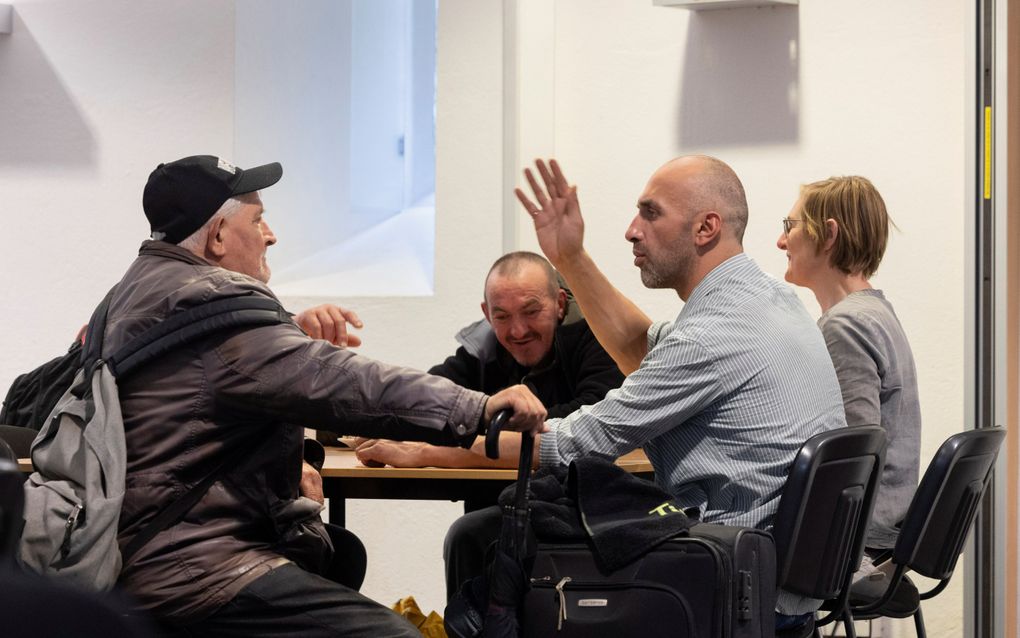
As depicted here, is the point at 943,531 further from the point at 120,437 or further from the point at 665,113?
the point at 665,113

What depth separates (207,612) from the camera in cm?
216

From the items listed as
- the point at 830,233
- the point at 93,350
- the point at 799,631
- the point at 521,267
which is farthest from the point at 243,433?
the point at 830,233

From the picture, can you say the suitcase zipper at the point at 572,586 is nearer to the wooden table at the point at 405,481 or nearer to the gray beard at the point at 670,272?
the wooden table at the point at 405,481

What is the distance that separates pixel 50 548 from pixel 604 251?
3.48 meters

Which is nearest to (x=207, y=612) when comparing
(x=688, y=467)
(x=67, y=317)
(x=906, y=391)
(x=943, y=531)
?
(x=688, y=467)

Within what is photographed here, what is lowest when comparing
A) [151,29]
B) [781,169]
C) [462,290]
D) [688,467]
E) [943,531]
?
[943,531]

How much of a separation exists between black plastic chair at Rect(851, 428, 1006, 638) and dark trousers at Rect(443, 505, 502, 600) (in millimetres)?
1122

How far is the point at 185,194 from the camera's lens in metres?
2.45

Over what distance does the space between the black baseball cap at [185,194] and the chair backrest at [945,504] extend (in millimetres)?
1677

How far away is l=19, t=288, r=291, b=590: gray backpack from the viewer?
6.80 feet

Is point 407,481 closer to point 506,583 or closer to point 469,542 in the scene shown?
point 469,542

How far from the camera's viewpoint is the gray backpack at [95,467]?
207 centimetres

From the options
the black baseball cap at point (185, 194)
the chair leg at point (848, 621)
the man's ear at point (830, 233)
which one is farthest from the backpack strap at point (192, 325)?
the man's ear at point (830, 233)

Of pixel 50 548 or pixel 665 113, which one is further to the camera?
pixel 665 113
